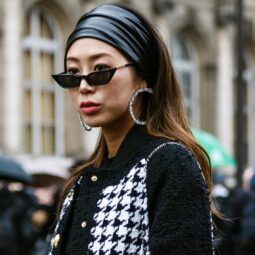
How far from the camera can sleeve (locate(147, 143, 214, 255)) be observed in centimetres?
267

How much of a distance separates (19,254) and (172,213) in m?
8.94

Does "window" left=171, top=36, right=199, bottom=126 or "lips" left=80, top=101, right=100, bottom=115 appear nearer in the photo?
"lips" left=80, top=101, right=100, bottom=115

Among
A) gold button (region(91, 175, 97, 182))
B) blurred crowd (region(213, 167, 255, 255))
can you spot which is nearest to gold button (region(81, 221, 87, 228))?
gold button (region(91, 175, 97, 182))

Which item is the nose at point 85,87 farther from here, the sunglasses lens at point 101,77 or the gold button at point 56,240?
the gold button at point 56,240

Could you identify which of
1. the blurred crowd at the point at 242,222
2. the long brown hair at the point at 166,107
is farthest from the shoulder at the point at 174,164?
the blurred crowd at the point at 242,222

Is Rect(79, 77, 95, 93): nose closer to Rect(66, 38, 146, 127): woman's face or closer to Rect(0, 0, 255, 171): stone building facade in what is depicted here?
Rect(66, 38, 146, 127): woman's face

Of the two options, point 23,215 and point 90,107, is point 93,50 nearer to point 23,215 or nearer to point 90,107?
point 90,107

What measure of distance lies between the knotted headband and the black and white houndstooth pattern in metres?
0.32

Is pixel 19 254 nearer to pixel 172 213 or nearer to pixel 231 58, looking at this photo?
pixel 172 213

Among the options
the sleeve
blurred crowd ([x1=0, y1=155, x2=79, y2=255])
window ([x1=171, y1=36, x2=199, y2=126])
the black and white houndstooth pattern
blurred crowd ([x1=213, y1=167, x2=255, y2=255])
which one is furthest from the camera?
window ([x1=171, y1=36, x2=199, y2=126])

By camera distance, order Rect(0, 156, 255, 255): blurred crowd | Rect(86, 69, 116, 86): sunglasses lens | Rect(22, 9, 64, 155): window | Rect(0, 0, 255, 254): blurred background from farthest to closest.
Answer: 1. Rect(22, 9, 64, 155): window
2. Rect(0, 0, 255, 254): blurred background
3. Rect(0, 156, 255, 255): blurred crowd
4. Rect(86, 69, 116, 86): sunglasses lens

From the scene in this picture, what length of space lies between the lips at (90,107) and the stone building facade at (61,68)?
19547mm

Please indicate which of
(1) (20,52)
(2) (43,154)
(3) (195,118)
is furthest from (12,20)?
(3) (195,118)

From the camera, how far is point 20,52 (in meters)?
23.0
